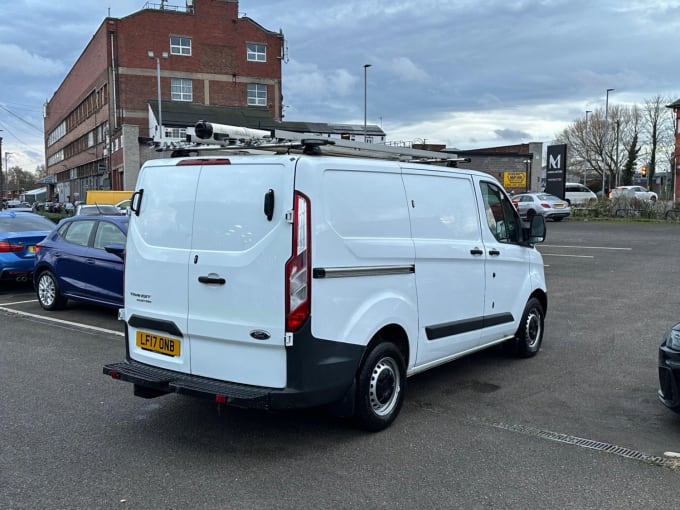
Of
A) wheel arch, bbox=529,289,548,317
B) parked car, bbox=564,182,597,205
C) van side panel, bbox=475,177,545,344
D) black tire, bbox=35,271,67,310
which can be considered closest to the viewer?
van side panel, bbox=475,177,545,344

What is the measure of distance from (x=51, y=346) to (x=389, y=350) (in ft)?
15.7

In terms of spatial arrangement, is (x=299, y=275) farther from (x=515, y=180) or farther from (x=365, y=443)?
(x=515, y=180)

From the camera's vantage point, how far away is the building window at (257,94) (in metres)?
61.9

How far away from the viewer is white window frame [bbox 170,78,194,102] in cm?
5891

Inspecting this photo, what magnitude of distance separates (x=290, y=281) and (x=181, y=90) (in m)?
59.0

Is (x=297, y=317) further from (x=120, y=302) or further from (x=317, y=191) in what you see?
(x=120, y=302)

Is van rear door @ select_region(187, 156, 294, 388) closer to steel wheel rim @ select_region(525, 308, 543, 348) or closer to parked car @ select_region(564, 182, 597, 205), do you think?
steel wheel rim @ select_region(525, 308, 543, 348)

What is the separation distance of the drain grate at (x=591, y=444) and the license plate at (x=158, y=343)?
2505 millimetres

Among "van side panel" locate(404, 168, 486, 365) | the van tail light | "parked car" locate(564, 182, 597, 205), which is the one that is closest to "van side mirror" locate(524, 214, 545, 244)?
"van side panel" locate(404, 168, 486, 365)

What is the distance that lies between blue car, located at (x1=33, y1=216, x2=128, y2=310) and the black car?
6.62 m

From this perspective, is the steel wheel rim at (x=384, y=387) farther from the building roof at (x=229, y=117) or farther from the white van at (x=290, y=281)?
the building roof at (x=229, y=117)

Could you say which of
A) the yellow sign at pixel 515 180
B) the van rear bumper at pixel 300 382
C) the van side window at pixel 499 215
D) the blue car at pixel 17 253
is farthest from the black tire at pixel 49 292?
the yellow sign at pixel 515 180

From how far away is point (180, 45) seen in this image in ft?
193

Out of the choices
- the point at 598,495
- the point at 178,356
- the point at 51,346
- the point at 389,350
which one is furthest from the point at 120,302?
the point at 598,495
